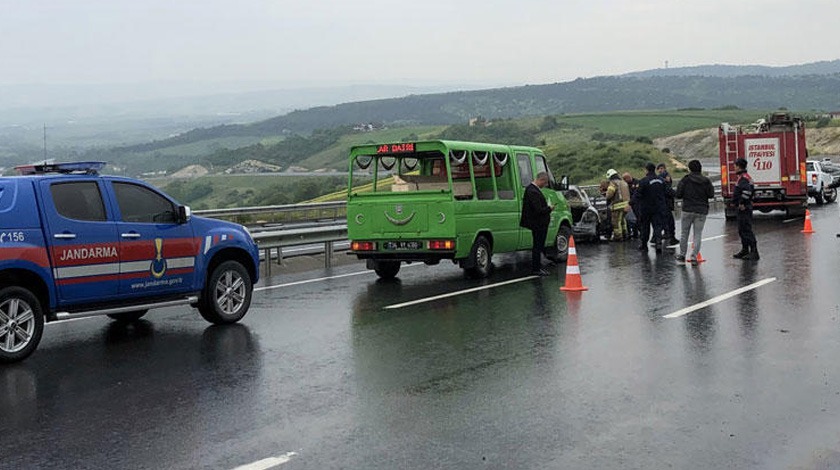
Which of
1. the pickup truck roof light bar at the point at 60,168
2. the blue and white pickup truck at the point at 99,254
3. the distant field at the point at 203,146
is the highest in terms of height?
the distant field at the point at 203,146

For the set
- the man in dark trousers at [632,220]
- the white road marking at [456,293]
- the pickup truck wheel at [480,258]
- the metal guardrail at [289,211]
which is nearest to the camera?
the white road marking at [456,293]

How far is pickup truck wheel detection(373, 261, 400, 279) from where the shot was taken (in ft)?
51.2

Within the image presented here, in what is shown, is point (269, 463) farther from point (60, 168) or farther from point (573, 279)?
point (573, 279)

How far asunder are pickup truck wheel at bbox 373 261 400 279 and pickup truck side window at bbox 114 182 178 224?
224 inches

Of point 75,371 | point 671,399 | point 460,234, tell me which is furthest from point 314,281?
point 671,399

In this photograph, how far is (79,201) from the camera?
31.0ft

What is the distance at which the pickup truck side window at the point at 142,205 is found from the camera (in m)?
9.88

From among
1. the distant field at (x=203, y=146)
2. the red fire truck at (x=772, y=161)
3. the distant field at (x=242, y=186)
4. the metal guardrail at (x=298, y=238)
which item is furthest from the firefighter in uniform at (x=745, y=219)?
the distant field at (x=203, y=146)

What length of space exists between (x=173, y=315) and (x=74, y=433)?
5.70 metres

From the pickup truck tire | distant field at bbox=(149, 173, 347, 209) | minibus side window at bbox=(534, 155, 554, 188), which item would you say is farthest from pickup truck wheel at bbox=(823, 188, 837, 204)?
the pickup truck tire

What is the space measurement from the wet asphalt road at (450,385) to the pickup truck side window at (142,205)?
51.5 inches

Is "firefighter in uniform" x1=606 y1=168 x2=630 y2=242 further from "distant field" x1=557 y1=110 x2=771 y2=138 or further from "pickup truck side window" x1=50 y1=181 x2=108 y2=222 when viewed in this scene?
"distant field" x1=557 y1=110 x2=771 y2=138

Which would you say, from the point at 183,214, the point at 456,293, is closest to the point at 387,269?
the point at 456,293

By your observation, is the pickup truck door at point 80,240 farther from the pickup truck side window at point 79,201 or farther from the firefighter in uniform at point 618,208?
the firefighter in uniform at point 618,208
